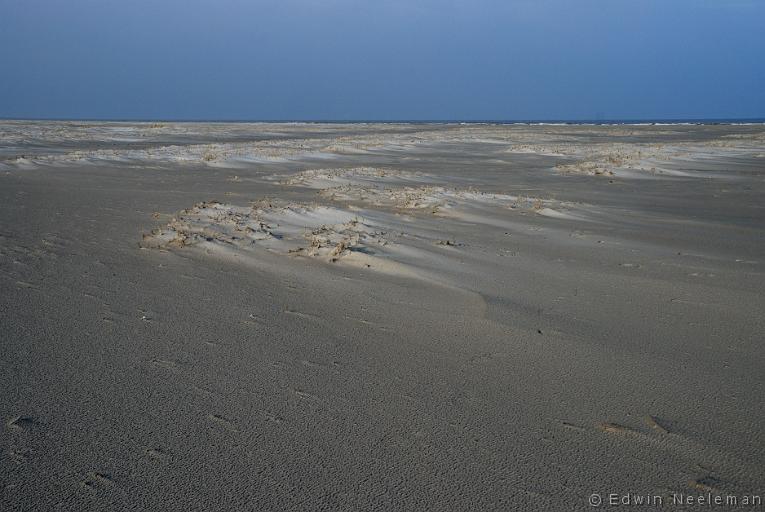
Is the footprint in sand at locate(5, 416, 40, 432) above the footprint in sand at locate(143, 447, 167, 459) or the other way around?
above

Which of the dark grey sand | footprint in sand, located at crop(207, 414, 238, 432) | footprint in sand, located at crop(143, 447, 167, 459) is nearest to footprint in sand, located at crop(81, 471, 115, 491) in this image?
the dark grey sand

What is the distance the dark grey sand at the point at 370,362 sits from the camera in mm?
2494

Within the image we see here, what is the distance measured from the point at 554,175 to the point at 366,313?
46.7 ft

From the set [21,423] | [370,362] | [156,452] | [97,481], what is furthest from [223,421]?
[370,362]

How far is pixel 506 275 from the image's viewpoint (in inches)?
232

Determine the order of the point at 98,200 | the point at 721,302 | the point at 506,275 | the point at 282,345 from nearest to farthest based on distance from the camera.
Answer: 1. the point at 282,345
2. the point at 721,302
3. the point at 506,275
4. the point at 98,200

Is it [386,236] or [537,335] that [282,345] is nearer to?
[537,335]

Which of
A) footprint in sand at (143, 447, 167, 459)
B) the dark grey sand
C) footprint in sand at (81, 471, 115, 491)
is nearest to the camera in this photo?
footprint in sand at (81, 471, 115, 491)

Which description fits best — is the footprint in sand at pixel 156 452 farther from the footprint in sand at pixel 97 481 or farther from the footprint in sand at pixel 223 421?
the footprint in sand at pixel 223 421

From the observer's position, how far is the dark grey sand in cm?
249

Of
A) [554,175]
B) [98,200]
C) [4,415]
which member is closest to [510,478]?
[4,415]

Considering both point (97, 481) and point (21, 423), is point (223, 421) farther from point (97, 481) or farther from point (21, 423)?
point (21, 423)

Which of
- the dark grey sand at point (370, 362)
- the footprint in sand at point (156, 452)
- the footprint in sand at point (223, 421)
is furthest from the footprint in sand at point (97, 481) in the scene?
the footprint in sand at point (223, 421)

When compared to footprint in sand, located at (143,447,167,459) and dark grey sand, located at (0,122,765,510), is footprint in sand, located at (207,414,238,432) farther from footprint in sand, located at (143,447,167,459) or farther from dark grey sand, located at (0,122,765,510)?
footprint in sand, located at (143,447,167,459)
